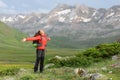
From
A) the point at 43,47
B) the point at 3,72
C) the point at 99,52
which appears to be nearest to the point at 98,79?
the point at 43,47

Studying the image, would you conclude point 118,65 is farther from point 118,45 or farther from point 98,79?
point 118,45

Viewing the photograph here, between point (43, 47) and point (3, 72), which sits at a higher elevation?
point (43, 47)

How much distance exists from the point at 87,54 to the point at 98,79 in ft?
49.2

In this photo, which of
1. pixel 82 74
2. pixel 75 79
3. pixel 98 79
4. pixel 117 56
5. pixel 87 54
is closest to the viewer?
pixel 98 79

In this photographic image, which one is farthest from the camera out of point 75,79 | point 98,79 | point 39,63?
point 39,63

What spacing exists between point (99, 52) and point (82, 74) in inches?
436

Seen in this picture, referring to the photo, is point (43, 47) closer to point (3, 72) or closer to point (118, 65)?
point (3, 72)

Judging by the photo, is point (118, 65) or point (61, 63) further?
point (61, 63)

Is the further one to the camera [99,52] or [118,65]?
[99,52]

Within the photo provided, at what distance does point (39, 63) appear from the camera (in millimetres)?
24688

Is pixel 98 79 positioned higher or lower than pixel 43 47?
lower

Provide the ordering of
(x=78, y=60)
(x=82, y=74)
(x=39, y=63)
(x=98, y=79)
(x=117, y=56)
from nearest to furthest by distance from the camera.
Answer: (x=98, y=79) < (x=82, y=74) < (x=39, y=63) < (x=78, y=60) < (x=117, y=56)

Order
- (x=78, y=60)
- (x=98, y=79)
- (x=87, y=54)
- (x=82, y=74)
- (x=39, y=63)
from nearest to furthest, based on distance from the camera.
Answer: (x=98, y=79)
(x=82, y=74)
(x=39, y=63)
(x=78, y=60)
(x=87, y=54)

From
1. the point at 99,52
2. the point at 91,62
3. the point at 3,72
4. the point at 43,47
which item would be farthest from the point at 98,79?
the point at 99,52
